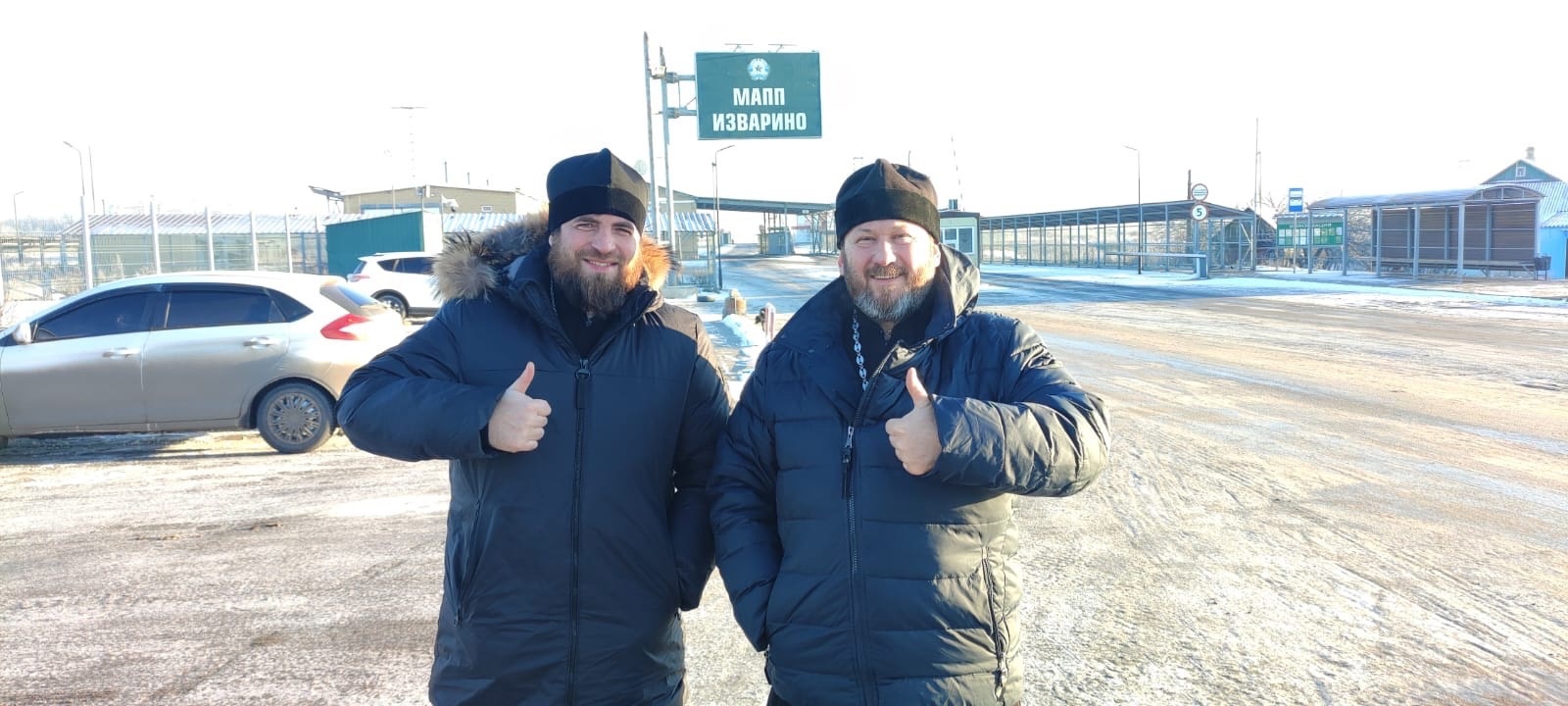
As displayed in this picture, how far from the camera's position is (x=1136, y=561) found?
5.64 metres

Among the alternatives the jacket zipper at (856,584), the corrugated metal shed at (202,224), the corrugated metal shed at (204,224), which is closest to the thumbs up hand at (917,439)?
the jacket zipper at (856,584)

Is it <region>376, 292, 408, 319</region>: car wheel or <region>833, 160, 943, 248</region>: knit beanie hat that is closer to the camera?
<region>833, 160, 943, 248</region>: knit beanie hat

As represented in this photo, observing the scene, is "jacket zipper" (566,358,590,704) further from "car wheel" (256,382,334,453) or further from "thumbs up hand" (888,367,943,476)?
"car wheel" (256,382,334,453)

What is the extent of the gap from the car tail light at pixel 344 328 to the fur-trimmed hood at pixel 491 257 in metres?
6.59

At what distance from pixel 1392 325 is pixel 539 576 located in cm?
1993

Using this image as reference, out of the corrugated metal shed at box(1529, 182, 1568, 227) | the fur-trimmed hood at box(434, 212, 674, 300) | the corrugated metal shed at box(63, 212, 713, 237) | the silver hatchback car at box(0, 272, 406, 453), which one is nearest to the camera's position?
the fur-trimmed hood at box(434, 212, 674, 300)

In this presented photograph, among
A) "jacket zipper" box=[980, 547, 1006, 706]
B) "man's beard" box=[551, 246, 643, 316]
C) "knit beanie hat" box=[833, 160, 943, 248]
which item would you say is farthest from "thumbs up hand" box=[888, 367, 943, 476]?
"man's beard" box=[551, 246, 643, 316]

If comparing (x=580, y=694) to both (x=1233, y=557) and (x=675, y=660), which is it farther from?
(x=1233, y=557)

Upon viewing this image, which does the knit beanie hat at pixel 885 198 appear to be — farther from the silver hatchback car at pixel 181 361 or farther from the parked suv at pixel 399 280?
the parked suv at pixel 399 280

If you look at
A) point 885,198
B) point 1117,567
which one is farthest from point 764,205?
point 885,198

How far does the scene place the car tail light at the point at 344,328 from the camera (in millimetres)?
9055

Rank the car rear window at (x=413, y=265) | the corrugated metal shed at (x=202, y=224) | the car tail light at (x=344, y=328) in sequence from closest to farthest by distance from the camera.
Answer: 1. the car tail light at (x=344, y=328)
2. the car rear window at (x=413, y=265)
3. the corrugated metal shed at (x=202, y=224)

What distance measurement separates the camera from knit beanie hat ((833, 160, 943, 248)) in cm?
269

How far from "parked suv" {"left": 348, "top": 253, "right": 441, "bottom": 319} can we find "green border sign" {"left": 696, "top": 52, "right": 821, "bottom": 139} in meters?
6.92
